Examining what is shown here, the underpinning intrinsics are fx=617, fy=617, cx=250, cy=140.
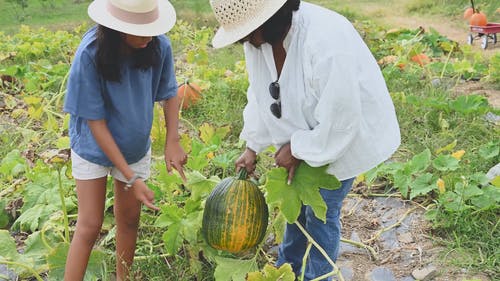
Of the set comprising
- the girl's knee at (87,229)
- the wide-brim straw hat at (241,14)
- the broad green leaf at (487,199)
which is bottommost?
the broad green leaf at (487,199)

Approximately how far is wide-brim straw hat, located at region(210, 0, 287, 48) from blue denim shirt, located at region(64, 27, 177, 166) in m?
0.30

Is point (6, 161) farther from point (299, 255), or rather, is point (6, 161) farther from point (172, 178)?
point (299, 255)

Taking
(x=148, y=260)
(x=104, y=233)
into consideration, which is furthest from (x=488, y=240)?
(x=104, y=233)

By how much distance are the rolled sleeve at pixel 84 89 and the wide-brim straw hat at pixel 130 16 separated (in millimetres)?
134

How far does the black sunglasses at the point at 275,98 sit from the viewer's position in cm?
202

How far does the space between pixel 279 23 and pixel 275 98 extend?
258 mm

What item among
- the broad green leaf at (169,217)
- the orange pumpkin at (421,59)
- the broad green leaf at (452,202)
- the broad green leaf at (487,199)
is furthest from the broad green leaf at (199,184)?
the orange pumpkin at (421,59)

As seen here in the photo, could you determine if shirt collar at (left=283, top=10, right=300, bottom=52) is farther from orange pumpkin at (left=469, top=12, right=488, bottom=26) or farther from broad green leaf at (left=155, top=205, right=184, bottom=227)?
orange pumpkin at (left=469, top=12, right=488, bottom=26)

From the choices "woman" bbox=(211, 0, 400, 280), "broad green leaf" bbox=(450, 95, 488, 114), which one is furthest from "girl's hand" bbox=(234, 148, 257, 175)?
"broad green leaf" bbox=(450, 95, 488, 114)

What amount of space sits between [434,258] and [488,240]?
25 cm

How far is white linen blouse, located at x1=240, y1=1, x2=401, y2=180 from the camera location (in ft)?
6.07

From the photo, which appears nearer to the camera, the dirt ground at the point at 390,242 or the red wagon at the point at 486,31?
the dirt ground at the point at 390,242

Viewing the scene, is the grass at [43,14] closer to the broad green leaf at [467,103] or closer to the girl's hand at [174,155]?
the broad green leaf at [467,103]

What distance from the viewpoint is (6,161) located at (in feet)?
10.7
